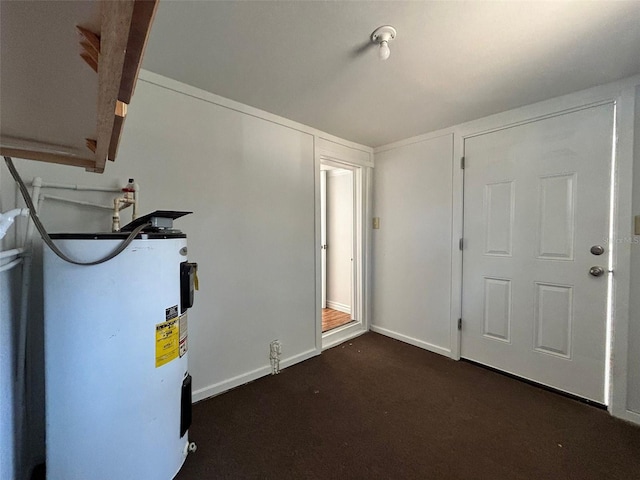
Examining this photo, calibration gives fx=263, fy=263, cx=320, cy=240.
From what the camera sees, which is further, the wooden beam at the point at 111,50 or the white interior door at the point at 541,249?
the white interior door at the point at 541,249

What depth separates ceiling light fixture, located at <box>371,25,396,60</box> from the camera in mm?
1273

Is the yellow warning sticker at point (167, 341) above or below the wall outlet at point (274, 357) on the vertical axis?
above

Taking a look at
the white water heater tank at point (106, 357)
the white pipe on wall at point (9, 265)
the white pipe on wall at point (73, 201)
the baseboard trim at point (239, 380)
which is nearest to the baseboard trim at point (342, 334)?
the baseboard trim at point (239, 380)

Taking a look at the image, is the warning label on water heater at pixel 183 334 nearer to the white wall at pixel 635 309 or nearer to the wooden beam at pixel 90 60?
the wooden beam at pixel 90 60

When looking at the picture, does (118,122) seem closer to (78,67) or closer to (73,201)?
(78,67)

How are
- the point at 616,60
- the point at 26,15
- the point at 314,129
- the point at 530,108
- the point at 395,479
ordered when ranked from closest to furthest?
the point at 26,15
the point at 395,479
the point at 616,60
the point at 530,108
the point at 314,129

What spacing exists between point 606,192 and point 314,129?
227 cm

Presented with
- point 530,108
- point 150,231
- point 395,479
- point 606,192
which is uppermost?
point 530,108

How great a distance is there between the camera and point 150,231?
1.20m

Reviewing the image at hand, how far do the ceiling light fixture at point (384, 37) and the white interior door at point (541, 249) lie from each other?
4.98 ft

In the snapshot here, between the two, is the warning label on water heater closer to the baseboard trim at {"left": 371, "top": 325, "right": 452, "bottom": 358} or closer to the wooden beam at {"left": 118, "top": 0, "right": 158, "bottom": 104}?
the wooden beam at {"left": 118, "top": 0, "right": 158, "bottom": 104}

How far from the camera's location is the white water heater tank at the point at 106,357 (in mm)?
1027

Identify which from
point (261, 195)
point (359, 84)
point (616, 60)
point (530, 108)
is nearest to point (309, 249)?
point (261, 195)

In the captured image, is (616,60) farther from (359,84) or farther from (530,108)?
(359,84)
